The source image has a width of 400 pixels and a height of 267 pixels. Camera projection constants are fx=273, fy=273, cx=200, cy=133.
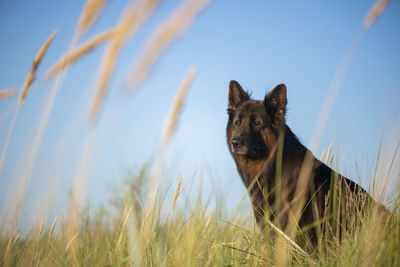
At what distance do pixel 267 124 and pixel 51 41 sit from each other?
2.95 metres

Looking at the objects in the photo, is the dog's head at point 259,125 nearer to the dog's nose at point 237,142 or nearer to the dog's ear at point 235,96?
the dog's nose at point 237,142

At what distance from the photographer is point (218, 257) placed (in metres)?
1.87

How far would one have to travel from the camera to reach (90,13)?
1475mm

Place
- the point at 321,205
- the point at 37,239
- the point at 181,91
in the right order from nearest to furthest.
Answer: the point at 181,91 < the point at 37,239 < the point at 321,205

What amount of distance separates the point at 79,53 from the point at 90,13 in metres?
0.26

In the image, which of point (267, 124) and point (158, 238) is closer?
point (158, 238)

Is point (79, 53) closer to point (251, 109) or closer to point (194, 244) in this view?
point (194, 244)

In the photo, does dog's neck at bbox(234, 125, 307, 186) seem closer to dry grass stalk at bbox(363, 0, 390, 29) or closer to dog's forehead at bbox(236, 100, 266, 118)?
dog's forehead at bbox(236, 100, 266, 118)

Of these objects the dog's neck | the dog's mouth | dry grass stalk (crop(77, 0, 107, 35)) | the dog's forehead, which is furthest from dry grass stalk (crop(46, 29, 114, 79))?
the dog's forehead

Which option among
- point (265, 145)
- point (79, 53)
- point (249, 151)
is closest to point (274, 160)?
point (265, 145)

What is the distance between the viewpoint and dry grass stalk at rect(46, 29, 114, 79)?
1.50 m

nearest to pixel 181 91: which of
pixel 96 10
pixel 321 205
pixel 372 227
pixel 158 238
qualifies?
pixel 96 10

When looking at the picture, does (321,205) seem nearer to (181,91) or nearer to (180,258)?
(180,258)

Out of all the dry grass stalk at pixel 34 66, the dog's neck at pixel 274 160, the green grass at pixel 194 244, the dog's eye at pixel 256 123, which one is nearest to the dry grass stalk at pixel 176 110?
the green grass at pixel 194 244
